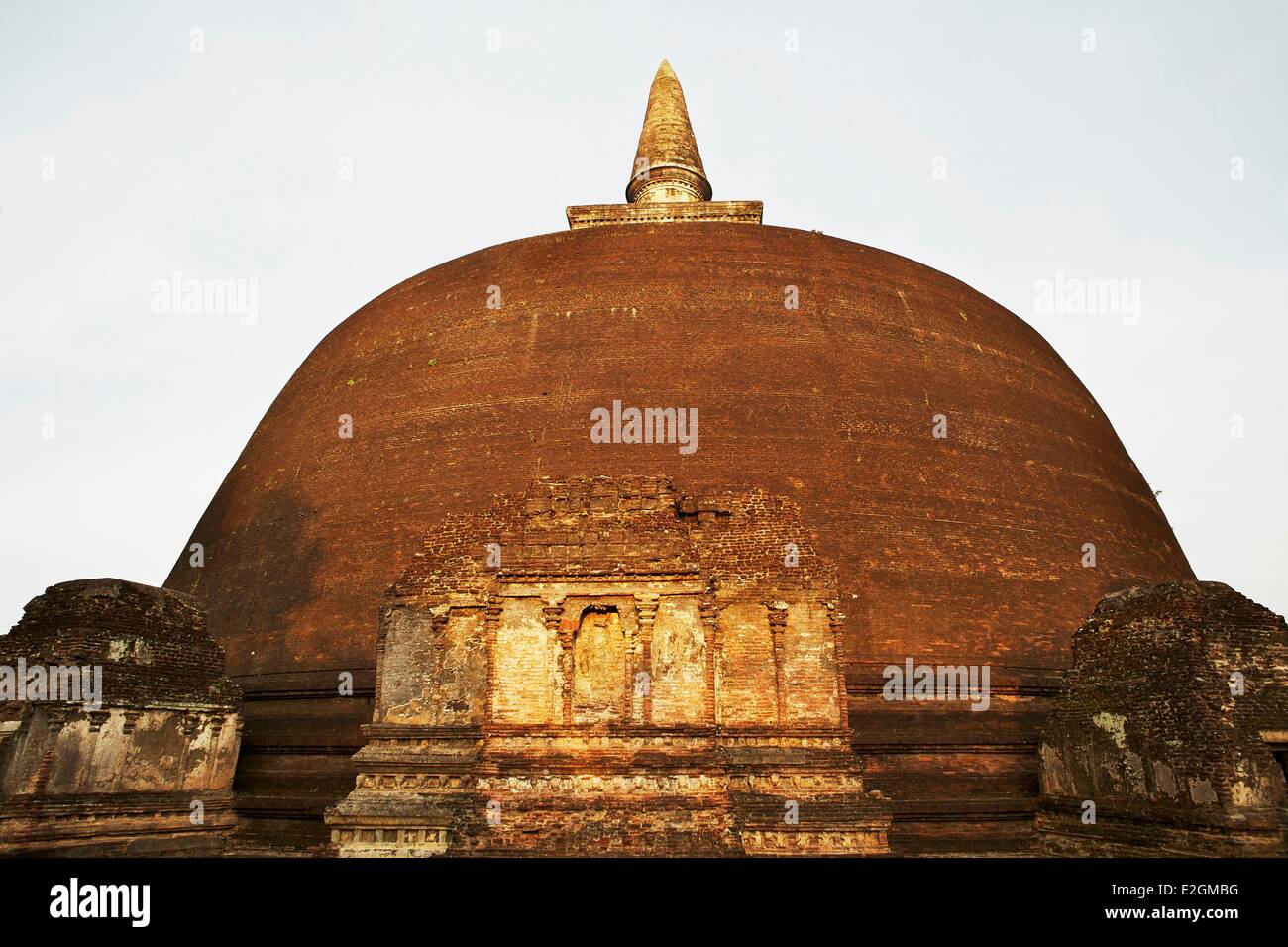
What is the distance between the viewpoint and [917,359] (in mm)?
15430

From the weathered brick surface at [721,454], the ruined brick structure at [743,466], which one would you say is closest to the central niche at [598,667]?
the ruined brick structure at [743,466]

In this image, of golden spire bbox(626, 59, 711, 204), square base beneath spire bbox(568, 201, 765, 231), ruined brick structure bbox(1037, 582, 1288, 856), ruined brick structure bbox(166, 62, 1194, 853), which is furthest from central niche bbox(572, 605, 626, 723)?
golden spire bbox(626, 59, 711, 204)

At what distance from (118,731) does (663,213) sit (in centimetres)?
1430

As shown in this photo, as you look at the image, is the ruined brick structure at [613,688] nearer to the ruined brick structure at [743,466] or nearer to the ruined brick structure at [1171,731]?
the ruined brick structure at [743,466]

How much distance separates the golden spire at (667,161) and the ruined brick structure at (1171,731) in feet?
52.4

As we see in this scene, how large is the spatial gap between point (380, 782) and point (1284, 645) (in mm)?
9628

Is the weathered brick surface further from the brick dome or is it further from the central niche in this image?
the central niche

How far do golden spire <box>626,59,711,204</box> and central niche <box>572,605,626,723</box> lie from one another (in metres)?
15.9

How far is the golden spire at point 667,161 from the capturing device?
24.3 m

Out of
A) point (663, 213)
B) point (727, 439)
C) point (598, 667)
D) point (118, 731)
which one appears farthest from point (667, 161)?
point (118, 731)

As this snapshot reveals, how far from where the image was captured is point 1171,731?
10.2 meters
